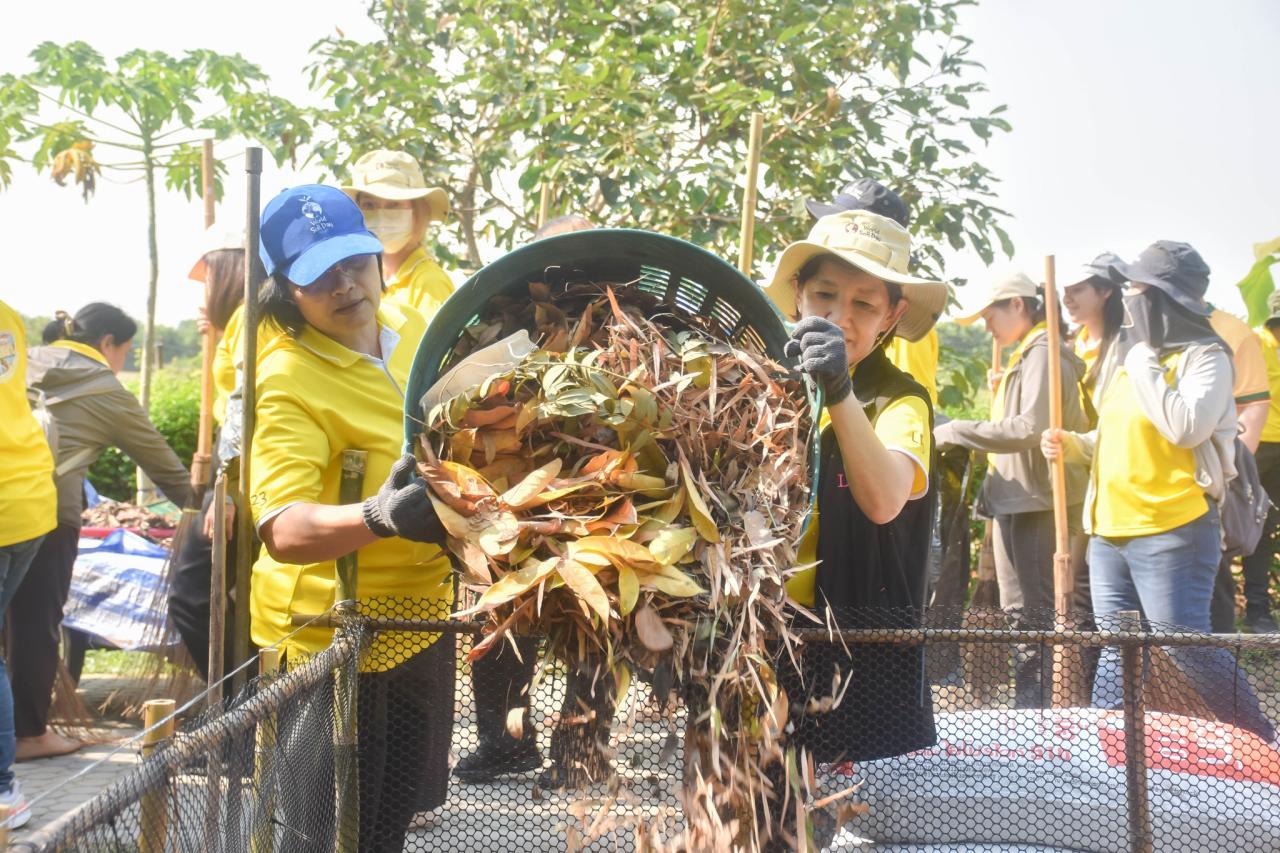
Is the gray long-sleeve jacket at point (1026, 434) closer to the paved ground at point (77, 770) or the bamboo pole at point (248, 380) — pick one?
the bamboo pole at point (248, 380)

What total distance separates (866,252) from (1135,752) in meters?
1.10

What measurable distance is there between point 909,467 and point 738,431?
0.35 m

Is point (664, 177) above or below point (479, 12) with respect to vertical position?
below

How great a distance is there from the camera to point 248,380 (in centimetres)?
243

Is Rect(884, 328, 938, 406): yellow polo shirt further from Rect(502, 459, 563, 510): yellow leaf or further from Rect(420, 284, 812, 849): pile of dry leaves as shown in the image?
Rect(502, 459, 563, 510): yellow leaf

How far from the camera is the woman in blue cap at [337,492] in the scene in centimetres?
223

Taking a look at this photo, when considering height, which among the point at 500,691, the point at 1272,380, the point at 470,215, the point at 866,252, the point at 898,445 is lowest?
the point at 500,691

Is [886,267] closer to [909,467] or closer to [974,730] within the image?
[909,467]

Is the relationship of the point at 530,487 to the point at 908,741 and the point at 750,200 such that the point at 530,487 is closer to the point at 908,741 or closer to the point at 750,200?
the point at 908,741

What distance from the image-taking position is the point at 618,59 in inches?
211

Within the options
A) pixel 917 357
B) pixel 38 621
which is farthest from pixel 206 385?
pixel 917 357

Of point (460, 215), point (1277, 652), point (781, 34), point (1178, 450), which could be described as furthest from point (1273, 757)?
point (460, 215)

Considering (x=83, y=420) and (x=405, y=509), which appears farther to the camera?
(x=83, y=420)

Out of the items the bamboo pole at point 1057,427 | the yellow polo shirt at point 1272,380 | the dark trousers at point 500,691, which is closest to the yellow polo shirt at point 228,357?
the dark trousers at point 500,691
